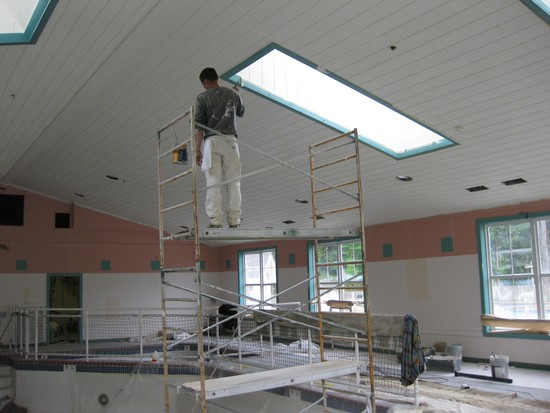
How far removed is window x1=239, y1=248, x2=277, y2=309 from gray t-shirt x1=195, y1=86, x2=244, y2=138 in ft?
30.1

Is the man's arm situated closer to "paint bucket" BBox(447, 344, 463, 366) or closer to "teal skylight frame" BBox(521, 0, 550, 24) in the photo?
"teal skylight frame" BBox(521, 0, 550, 24)

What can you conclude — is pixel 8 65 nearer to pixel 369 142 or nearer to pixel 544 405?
pixel 369 142

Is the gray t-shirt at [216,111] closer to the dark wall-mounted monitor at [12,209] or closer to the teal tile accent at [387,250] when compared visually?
the teal tile accent at [387,250]

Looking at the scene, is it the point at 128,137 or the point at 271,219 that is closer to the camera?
the point at 128,137

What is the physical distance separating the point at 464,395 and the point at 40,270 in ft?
34.2

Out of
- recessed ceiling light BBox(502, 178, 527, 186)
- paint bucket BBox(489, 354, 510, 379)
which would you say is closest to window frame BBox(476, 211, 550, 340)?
recessed ceiling light BBox(502, 178, 527, 186)

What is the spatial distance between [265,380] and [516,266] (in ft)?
19.4

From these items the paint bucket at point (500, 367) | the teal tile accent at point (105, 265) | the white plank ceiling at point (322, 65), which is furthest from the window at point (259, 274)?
the paint bucket at point (500, 367)

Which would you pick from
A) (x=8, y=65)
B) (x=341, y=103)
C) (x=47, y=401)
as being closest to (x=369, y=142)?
(x=341, y=103)

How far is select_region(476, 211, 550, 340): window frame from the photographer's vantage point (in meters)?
7.84

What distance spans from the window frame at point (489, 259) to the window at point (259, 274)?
5.70 m

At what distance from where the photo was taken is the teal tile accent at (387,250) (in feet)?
33.2

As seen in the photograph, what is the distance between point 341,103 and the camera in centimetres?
700

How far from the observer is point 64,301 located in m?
12.9
